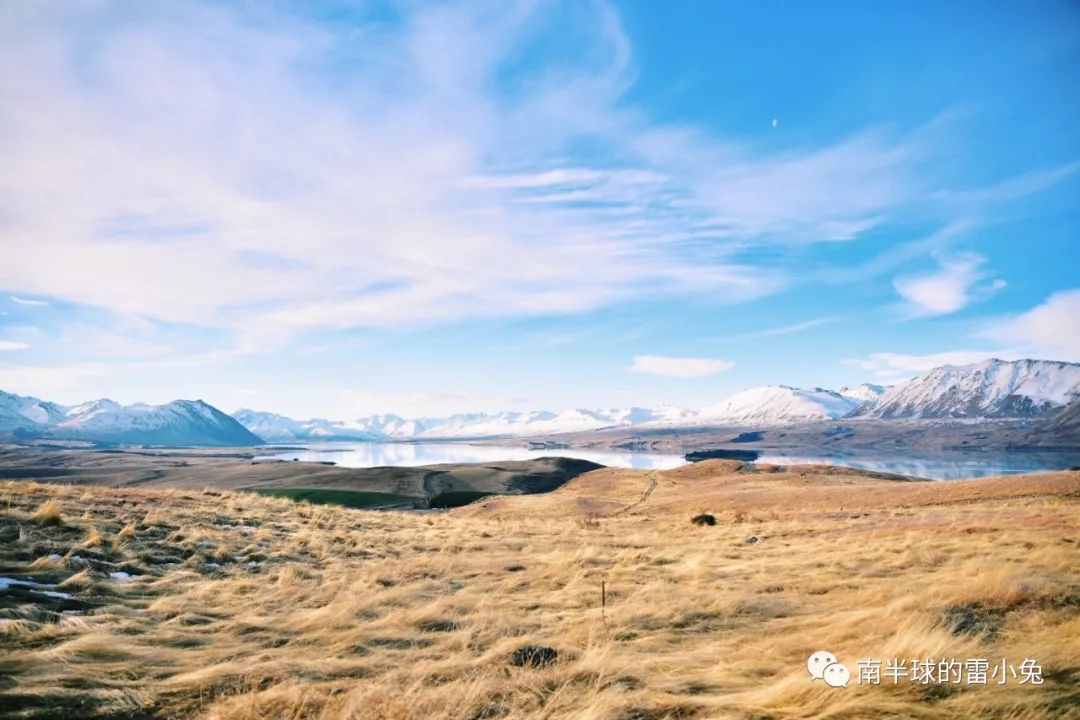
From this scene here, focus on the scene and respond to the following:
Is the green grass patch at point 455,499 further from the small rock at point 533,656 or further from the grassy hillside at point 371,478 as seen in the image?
the small rock at point 533,656

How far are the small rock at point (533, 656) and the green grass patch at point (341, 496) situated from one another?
56.4 meters

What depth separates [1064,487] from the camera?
30.5 metres

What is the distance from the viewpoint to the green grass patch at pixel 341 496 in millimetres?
59656

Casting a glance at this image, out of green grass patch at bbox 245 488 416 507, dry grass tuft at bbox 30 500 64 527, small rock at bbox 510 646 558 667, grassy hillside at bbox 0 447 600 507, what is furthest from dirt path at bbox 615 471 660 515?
small rock at bbox 510 646 558 667

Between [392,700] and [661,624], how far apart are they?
13.8 feet

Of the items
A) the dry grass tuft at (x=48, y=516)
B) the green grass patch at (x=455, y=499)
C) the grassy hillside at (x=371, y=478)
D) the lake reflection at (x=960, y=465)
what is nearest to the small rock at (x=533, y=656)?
the dry grass tuft at (x=48, y=516)

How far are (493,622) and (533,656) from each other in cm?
163

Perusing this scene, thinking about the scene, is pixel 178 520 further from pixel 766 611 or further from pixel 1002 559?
pixel 1002 559

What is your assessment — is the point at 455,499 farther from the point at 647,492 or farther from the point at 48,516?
the point at 48,516

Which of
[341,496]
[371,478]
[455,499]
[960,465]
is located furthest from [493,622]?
[960,465]

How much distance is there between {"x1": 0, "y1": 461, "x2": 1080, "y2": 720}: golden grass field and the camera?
15.8 ft

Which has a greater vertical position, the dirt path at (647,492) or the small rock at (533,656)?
the small rock at (533,656)

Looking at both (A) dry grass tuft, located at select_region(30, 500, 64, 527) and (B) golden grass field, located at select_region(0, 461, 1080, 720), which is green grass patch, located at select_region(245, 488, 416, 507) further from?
(A) dry grass tuft, located at select_region(30, 500, 64, 527)

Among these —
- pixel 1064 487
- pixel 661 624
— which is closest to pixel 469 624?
pixel 661 624
